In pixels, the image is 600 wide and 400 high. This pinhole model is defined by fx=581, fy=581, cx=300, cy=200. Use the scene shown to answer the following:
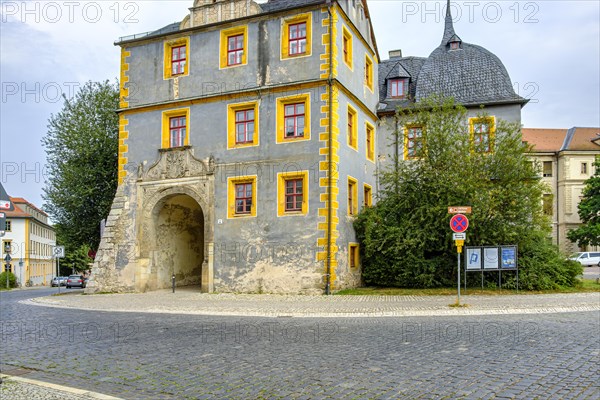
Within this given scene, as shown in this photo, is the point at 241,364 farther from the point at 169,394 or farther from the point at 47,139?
the point at 47,139

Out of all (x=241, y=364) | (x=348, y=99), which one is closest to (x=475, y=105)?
(x=348, y=99)

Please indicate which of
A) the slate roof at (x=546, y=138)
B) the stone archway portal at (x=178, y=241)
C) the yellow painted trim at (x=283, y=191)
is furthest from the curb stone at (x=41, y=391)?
the slate roof at (x=546, y=138)

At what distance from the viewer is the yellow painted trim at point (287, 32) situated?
23.5m

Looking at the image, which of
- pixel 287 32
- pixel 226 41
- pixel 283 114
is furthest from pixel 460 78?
pixel 226 41

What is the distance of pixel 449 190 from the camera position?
72.6 feet

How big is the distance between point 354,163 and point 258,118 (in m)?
4.68

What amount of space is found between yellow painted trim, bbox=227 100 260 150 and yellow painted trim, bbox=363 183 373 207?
19.3 ft

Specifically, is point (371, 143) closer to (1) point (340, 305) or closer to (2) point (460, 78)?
(2) point (460, 78)

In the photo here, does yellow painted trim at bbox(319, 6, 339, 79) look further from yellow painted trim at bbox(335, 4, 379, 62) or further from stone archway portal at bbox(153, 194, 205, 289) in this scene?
stone archway portal at bbox(153, 194, 205, 289)

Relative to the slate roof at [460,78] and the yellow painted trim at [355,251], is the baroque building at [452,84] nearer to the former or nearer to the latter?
the slate roof at [460,78]

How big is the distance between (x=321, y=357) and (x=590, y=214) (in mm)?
57560

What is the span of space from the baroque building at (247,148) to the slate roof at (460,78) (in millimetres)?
4629

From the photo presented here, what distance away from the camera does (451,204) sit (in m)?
22.0

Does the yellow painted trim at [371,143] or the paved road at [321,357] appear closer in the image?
the paved road at [321,357]
